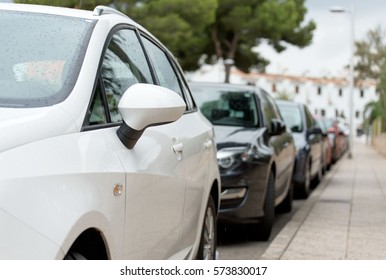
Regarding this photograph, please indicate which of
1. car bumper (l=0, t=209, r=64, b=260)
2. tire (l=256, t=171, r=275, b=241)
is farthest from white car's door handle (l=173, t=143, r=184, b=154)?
tire (l=256, t=171, r=275, b=241)

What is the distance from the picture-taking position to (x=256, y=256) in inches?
265

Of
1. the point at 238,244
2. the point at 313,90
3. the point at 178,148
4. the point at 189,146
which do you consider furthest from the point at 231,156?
the point at 313,90

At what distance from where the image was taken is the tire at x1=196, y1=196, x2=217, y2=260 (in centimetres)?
457

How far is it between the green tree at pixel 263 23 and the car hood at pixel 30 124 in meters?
33.7

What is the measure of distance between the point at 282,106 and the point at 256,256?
24.3ft

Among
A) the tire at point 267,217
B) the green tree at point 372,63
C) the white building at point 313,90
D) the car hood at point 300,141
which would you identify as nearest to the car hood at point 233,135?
the tire at point 267,217

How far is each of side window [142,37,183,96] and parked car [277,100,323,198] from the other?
6959 mm

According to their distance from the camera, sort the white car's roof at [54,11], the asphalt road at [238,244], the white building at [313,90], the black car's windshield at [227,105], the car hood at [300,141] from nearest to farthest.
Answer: the white car's roof at [54,11]
the asphalt road at [238,244]
the black car's windshield at [227,105]
the car hood at [300,141]
the white building at [313,90]

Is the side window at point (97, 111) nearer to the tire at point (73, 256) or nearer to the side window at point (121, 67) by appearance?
the side window at point (121, 67)

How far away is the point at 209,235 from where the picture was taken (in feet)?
15.8

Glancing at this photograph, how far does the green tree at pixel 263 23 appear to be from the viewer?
125 feet

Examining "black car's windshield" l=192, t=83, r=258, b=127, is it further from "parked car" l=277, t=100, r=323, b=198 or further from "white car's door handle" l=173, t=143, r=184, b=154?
"white car's door handle" l=173, t=143, r=184, b=154

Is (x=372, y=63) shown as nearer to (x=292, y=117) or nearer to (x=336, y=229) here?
(x=292, y=117)
